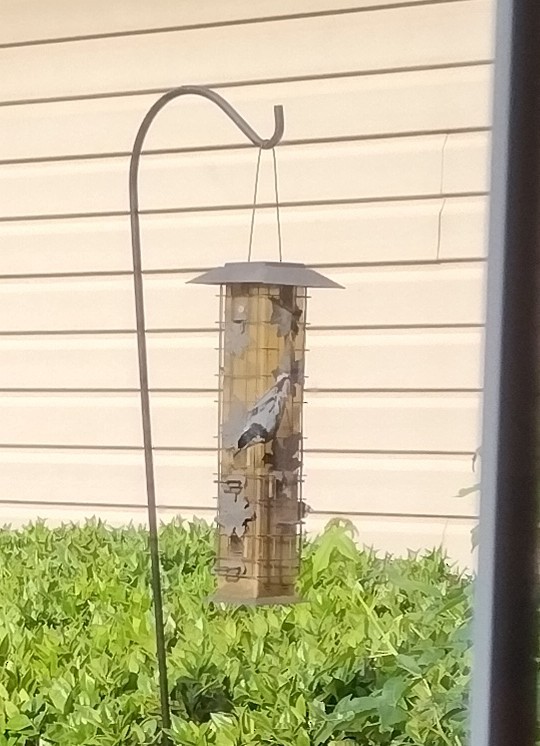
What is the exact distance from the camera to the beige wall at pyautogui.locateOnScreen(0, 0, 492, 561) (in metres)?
0.90

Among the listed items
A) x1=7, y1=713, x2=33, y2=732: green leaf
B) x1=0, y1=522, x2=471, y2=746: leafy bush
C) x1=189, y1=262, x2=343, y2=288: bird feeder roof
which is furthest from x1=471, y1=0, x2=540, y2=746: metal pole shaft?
x1=7, y1=713, x2=33, y2=732: green leaf

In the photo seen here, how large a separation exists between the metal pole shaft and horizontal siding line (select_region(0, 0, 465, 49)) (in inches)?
4.2

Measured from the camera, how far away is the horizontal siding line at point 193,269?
904mm

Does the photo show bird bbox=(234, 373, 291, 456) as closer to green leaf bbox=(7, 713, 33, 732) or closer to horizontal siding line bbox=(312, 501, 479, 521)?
horizontal siding line bbox=(312, 501, 479, 521)

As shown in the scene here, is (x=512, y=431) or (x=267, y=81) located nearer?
(x=512, y=431)

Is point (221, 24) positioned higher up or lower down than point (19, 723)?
higher up

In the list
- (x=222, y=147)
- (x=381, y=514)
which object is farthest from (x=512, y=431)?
(x=222, y=147)

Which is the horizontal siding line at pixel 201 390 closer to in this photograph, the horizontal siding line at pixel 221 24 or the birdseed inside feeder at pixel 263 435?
the birdseed inside feeder at pixel 263 435

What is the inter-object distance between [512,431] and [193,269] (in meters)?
0.33

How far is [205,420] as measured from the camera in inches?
36.8

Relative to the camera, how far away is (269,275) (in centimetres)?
85

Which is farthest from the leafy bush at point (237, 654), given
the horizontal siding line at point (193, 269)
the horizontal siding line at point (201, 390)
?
the horizontal siding line at point (193, 269)

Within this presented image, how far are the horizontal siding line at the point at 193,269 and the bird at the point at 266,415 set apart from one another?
0.12 meters

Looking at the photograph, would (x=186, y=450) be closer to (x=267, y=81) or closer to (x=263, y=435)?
(x=263, y=435)
